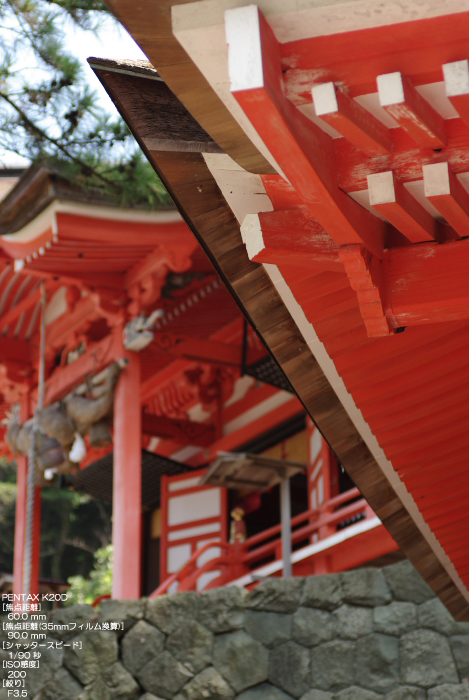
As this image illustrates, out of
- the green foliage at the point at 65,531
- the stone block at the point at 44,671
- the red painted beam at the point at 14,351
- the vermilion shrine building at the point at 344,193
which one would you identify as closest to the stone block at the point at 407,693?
the vermilion shrine building at the point at 344,193

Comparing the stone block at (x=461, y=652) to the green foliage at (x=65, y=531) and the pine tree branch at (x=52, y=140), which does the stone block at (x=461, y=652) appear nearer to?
the pine tree branch at (x=52, y=140)

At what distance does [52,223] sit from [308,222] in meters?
4.88

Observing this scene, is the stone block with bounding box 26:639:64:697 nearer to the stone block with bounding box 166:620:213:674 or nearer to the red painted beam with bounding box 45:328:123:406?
the stone block with bounding box 166:620:213:674

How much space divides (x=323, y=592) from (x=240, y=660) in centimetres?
85

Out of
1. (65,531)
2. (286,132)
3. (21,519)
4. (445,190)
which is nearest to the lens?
(286,132)

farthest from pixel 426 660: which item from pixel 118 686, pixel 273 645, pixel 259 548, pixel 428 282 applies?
pixel 428 282

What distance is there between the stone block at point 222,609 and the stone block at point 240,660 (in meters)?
0.09

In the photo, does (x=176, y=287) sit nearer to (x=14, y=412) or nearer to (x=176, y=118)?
(x=14, y=412)

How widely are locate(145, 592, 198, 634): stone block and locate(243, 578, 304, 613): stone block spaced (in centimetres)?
46

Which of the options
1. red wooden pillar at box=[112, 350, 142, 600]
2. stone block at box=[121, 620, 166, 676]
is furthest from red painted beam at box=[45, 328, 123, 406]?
stone block at box=[121, 620, 166, 676]

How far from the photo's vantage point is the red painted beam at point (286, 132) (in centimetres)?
161

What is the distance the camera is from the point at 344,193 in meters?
2.11

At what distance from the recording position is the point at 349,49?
1758 mm

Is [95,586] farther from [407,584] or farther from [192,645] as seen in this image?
[407,584]
